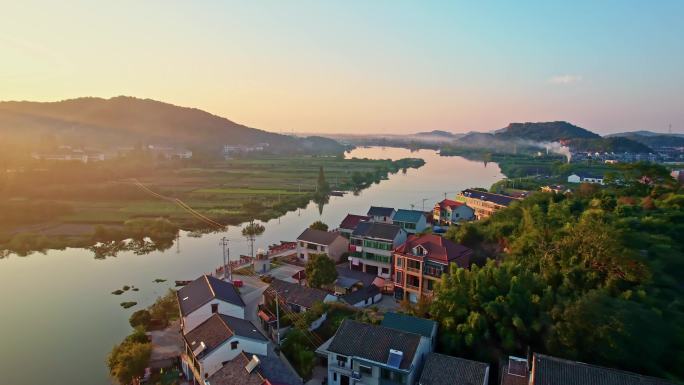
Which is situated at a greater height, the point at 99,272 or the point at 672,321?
the point at 672,321

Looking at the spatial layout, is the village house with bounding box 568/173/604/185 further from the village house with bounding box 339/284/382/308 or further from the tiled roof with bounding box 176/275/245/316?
the tiled roof with bounding box 176/275/245/316

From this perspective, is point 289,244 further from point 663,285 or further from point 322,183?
point 322,183

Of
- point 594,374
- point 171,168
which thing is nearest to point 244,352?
point 594,374

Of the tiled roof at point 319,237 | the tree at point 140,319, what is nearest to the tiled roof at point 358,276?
the tiled roof at point 319,237

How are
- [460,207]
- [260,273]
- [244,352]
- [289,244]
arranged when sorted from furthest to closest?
[460,207]
[289,244]
[260,273]
[244,352]

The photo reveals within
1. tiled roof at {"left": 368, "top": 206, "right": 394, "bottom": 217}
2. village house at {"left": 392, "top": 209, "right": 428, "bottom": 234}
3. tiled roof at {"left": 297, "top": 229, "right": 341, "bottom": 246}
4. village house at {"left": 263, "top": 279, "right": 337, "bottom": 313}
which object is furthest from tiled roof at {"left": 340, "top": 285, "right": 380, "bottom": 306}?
tiled roof at {"left": 368, "top": 206, "right": 394, "bottom": 217}

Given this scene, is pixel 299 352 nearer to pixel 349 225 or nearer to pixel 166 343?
pixel 166 343

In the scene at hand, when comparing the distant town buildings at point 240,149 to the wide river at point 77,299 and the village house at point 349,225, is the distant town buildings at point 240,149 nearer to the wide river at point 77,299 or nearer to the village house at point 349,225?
the wide river at point 77,299
